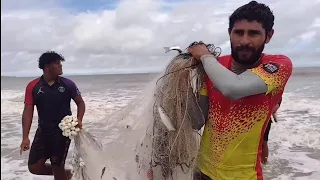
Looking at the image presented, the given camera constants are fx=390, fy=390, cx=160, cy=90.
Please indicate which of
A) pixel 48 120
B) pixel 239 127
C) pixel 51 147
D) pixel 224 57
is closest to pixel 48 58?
pixel 48 120

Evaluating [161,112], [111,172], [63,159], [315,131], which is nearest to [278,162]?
[315,131]

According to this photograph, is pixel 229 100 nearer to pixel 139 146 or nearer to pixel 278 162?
pixel 139 146

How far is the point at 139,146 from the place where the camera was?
2443 mm

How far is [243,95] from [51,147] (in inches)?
180

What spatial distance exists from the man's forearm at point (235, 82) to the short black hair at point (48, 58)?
4.55 metres

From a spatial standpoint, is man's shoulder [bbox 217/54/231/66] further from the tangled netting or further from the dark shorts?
the dark shorts

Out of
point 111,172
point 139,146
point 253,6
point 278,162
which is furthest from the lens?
point 278,162

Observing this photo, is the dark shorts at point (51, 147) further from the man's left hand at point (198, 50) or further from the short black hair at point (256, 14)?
the short black hair at point (256, 14)

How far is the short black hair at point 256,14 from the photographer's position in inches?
76.6

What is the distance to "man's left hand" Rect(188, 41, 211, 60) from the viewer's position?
2017 mm

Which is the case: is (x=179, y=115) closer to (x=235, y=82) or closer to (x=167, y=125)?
(x=167, y=125)

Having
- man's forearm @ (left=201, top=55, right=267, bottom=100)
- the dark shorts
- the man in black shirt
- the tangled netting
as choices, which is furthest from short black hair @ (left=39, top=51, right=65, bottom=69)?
man's forearm @ (left=201, top=55, right=267, bottom=100)

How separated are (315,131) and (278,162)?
9.98 ft

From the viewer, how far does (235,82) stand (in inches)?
69.6
